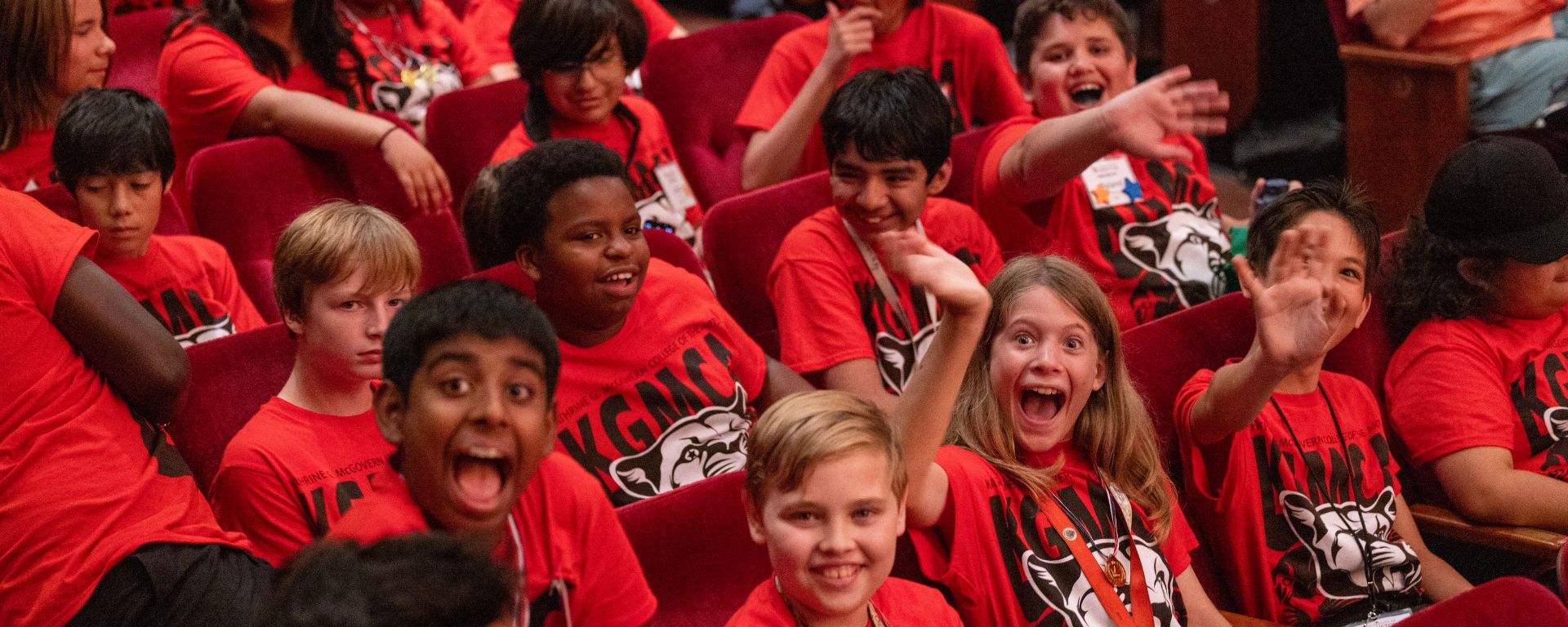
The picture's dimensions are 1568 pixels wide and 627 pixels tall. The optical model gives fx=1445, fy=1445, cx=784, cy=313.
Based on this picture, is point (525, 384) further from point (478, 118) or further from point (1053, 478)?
point (478, 118)

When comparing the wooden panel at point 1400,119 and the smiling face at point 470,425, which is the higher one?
the smiling face at point 470,425

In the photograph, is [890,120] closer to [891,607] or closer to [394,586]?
[891,607]

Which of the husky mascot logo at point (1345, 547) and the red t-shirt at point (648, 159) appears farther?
the red t-shirt at point (648, 159)

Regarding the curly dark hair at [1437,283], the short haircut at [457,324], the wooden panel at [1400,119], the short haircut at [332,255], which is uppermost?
the short haircut at [457,324]

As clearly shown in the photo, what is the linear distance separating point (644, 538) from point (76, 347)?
716 mm

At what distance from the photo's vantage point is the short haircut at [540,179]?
199cm

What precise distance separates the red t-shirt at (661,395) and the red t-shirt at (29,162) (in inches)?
45.0

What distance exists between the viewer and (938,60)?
3160mm

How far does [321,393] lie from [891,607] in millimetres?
775

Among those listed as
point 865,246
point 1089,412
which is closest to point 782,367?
point 865,246

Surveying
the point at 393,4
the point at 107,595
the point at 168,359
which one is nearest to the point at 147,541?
the point at 107,595

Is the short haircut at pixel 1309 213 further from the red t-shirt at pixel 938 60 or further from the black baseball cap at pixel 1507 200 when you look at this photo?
the red t-shirt at pixel 938 60

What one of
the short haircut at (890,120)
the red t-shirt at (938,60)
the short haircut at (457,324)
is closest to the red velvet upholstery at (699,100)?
the red t-shirt at (938,60)

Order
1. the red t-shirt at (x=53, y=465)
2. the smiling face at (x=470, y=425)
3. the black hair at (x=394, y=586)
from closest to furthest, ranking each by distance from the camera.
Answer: the black hair at (x=394, y=586) → the smiling face at (x=470, y=425) → the red t-shirt at (x=53, y=465)
